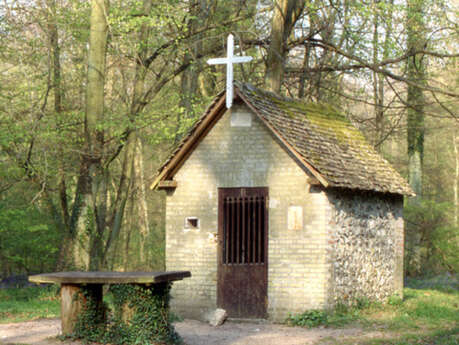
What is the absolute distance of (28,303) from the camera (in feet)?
60.7

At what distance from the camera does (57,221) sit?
23594mm

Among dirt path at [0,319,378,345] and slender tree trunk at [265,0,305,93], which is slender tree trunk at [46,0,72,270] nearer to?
dirt path at [0,319,378,345]

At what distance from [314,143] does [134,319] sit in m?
6.47

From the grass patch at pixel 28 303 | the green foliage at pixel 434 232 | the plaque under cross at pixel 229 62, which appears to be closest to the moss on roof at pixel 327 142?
the plaque under cross at pixel 229 62

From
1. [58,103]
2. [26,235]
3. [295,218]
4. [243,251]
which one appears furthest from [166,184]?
[26,235]

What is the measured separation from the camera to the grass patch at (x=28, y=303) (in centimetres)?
1523

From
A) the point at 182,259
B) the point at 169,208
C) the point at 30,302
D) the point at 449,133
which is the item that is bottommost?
the point at 30,302

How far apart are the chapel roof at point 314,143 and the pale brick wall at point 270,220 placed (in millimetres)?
360

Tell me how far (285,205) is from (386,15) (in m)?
7.41

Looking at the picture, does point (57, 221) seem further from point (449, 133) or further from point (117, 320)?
point (449, 133)

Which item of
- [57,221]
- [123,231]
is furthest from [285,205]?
[123,231]

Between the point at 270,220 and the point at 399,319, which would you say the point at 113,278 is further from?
the point at 399,319

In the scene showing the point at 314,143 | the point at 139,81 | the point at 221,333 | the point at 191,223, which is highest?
the point at 139,81

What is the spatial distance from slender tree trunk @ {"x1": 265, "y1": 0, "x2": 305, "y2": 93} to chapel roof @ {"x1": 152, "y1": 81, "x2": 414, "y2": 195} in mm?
2314
